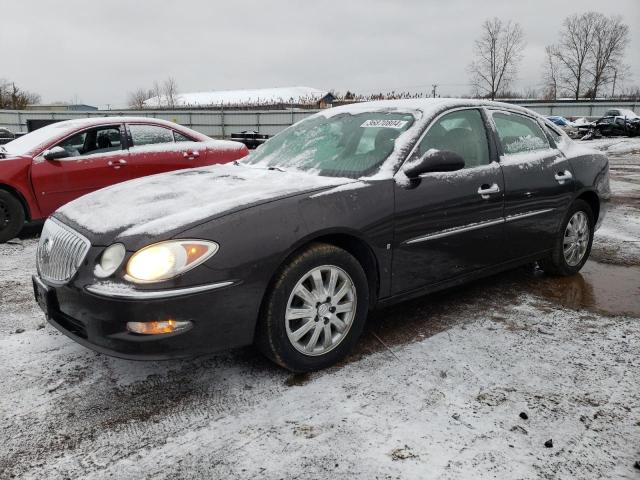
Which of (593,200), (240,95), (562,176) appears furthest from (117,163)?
(240,95)

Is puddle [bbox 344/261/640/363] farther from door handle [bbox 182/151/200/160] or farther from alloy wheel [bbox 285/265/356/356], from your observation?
door handle [bbox 182/151/200/160]

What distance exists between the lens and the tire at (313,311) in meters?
2.69

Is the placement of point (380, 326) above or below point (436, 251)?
below

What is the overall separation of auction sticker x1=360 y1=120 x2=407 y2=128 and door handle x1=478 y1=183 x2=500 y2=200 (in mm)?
705

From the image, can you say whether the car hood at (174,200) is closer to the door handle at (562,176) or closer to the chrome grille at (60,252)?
the chrome grille at (60,252)

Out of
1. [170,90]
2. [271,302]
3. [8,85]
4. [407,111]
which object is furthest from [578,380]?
[170,90]

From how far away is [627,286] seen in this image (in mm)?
4477

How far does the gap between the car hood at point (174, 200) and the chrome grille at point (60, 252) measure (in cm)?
5

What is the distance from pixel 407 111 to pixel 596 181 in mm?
2125

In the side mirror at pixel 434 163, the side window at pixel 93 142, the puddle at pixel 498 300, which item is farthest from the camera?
the side window at pixel 93 142

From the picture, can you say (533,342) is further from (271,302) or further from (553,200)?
(271,302)

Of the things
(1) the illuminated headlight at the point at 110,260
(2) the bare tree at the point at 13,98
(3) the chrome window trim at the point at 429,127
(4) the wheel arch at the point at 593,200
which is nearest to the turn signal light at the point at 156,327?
(1) the illuminated headlight at the point at 110,260

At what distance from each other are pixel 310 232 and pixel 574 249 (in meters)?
2.94

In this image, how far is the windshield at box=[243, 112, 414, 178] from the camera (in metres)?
3.31
